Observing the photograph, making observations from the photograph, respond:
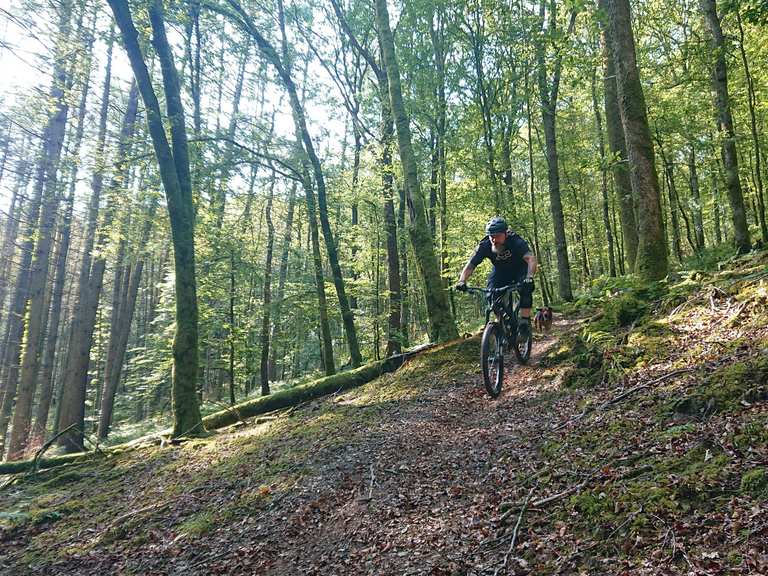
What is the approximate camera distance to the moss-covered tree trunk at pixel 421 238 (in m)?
9.34

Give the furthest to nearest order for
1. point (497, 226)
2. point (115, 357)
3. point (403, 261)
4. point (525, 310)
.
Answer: point (403, 261)
point (115, 357)
point (525, 310)
point (497, 226)

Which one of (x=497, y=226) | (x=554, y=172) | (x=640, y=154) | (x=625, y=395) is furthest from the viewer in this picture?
(x=554, y=172)

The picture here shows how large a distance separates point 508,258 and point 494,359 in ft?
4.91

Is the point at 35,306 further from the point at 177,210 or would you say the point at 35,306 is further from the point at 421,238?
the point at 421,238

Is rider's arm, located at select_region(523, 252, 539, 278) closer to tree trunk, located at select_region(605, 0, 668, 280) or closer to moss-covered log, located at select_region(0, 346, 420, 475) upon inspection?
tree trunk, located at select_region(605, 0, 668, 280)

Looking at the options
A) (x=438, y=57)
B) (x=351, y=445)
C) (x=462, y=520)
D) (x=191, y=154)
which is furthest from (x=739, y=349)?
(x=438, y=57)

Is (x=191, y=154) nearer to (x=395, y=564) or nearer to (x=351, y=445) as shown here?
(x=351, y=445)

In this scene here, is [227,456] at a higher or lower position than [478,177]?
lower

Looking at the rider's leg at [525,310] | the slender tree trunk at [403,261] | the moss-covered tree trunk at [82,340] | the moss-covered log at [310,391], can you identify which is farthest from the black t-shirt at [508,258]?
the moss-covered tree trunk at [82,340]

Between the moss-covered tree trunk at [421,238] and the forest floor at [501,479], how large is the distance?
175 cm

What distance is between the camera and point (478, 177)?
53.5 ft

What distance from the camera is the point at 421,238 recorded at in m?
9.46

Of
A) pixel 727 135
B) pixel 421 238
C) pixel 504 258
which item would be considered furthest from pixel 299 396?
pixel 727 135

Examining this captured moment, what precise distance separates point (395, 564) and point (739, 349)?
373cm
